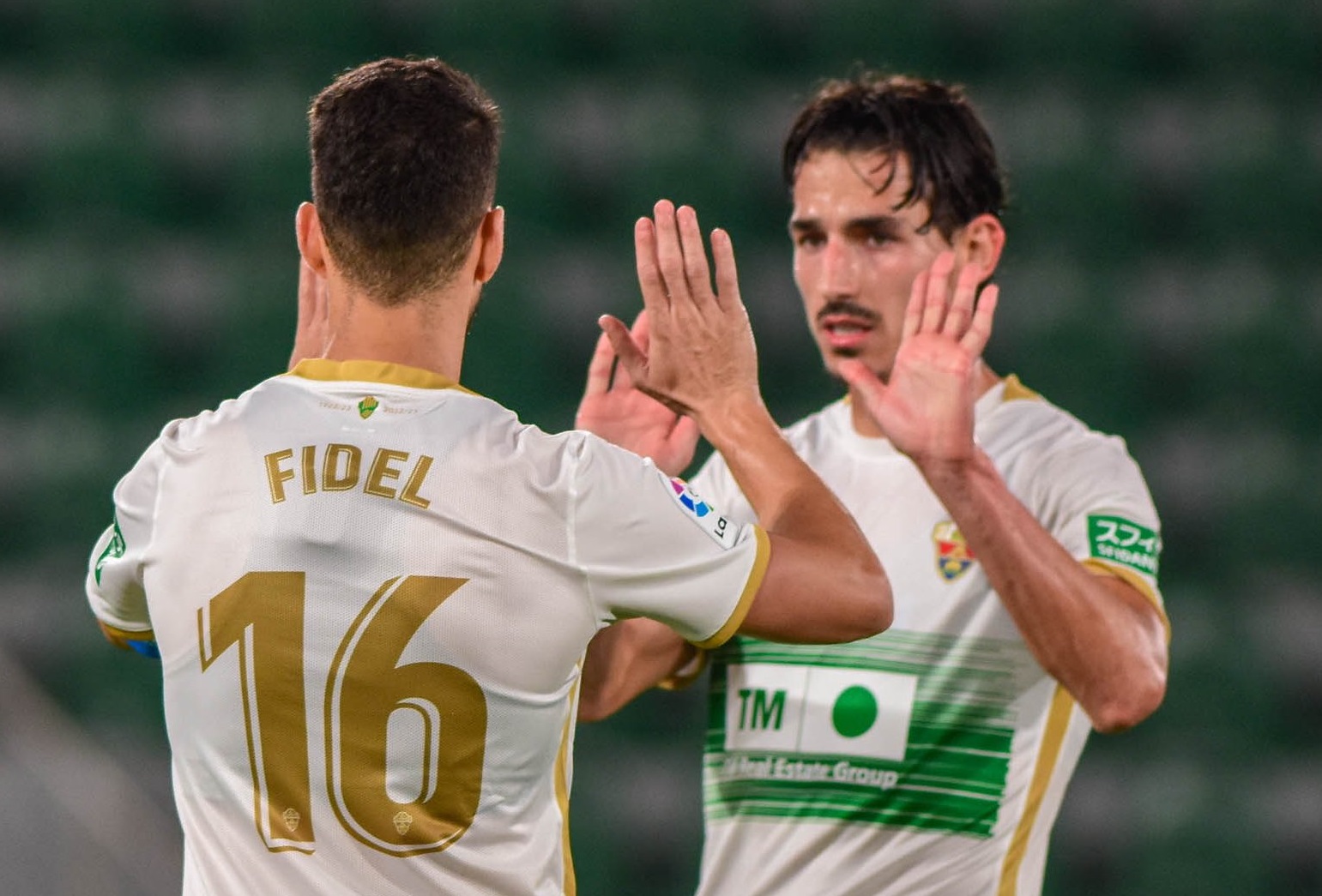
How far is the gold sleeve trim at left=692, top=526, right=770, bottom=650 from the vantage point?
187 cm

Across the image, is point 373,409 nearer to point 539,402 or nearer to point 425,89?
point 425,89

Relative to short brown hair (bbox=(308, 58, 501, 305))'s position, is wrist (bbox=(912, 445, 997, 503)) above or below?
below

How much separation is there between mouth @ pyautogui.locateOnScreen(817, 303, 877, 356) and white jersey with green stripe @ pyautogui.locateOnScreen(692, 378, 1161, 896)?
→ 0.87 ft

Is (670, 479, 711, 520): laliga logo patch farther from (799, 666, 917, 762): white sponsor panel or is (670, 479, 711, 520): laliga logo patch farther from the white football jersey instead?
(799, 666, 917, 762): white sponsor panel

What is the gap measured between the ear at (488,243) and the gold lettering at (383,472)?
0.24 m

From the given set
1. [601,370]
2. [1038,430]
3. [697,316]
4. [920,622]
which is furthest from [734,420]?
[1038,430]

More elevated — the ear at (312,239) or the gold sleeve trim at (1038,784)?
the ear at (312,239)

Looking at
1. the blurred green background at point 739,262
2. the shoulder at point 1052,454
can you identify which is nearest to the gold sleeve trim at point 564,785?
the shoulder at point 1052,454

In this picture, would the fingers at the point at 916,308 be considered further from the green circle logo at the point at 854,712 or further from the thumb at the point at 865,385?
the green circle logo at the point at 854,712

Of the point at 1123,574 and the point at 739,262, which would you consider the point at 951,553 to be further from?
the point at 739,262

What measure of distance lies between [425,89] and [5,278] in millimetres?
4073

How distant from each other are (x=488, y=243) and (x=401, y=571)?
0.40m

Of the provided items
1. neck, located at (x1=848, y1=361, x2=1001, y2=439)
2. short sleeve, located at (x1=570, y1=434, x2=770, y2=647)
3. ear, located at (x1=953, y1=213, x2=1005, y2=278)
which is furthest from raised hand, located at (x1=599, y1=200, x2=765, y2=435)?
ear, located at (x1=953, y1=213, x2=1005, y2=278)

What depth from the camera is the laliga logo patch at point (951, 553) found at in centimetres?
264
